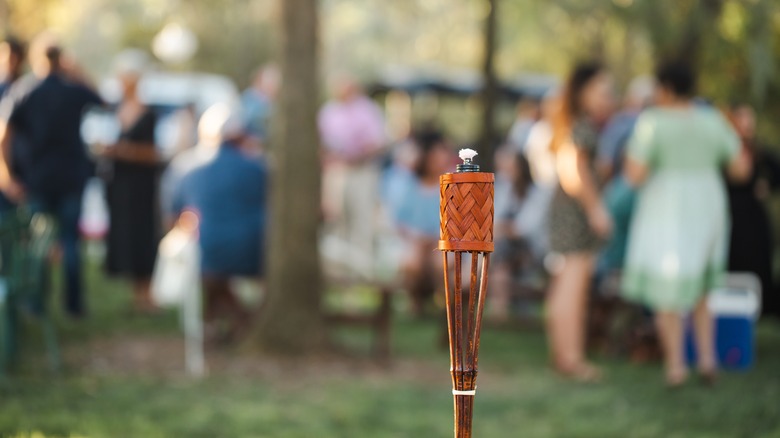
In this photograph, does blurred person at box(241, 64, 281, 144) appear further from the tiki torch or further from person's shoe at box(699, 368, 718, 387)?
the tiki torch

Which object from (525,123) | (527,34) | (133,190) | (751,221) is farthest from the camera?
(527,34)

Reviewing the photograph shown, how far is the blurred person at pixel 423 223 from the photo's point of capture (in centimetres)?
1211

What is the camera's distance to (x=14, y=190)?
33.9ft

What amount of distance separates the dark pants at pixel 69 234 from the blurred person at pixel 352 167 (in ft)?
14.1

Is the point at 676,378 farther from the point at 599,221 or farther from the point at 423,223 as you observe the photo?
the point at 423,223

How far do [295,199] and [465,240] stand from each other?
18.6 feet

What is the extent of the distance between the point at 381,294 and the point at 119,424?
3190mm

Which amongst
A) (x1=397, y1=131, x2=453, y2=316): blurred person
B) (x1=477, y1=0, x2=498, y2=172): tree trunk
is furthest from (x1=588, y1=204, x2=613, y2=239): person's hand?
(x1=477, y1=0, x2=498, y2=172): tree trunk

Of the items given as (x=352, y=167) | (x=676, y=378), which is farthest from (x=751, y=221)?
(x=352, y=167)

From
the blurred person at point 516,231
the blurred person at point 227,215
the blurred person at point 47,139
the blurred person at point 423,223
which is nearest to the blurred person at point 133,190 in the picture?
the blurred person at point 47,139

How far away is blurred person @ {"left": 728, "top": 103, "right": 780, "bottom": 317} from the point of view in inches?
398

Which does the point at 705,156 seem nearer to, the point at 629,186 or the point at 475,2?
the point at 629,186

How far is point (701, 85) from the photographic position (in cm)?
1373

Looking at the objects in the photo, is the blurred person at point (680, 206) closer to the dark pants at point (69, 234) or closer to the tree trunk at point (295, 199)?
the tree trunk at point (295, 199)
